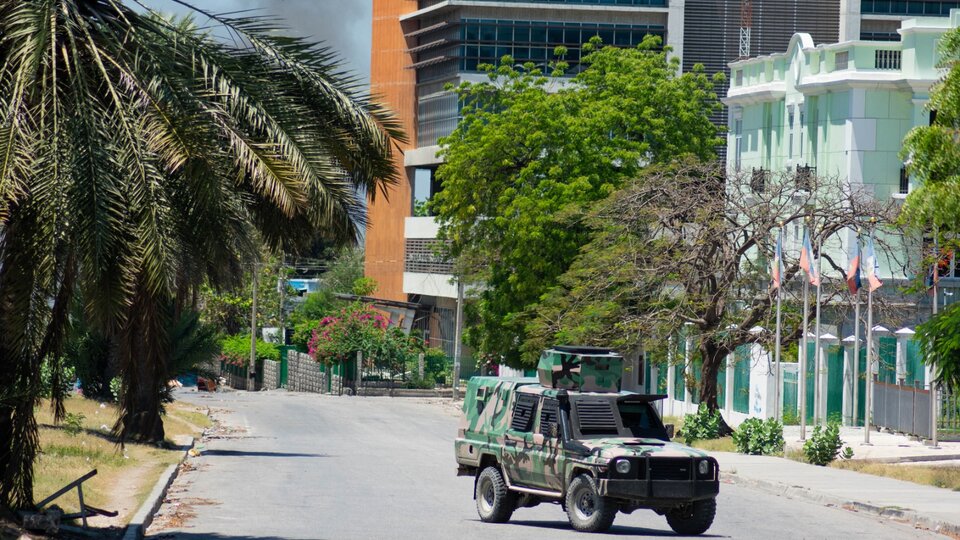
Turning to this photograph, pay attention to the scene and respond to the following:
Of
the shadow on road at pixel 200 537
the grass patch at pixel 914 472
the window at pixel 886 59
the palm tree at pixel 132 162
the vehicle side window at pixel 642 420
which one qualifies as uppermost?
the window at pixel 886 59

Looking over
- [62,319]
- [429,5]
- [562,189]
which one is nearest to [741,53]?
[429,5]

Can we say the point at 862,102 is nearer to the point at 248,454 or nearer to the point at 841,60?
the point at 841,60

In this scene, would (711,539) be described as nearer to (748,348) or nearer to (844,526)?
(844,526)

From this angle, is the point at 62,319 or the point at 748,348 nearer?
the point at 62,319

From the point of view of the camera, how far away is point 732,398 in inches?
1805

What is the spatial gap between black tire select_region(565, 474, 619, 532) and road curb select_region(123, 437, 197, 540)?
5.09m

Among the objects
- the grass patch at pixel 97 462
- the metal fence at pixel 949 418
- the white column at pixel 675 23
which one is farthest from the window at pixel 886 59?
the white column at pixel 675 23

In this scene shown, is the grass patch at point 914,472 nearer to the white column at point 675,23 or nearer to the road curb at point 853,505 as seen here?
the road curb at point 853,505

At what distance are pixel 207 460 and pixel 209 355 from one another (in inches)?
293

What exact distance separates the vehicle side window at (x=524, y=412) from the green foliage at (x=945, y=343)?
10116 millimetres

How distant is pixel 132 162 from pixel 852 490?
1433 cm

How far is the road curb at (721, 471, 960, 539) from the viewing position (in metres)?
19.7

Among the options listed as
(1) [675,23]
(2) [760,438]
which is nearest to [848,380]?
(2) [760,438]

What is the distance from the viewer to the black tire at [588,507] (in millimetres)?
17469
